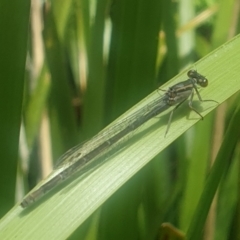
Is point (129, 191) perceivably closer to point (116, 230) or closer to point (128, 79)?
point (116, 230)

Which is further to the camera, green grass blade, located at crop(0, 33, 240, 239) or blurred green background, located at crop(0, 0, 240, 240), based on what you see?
blurred green background, located at crop(0, 0, 240, 240)

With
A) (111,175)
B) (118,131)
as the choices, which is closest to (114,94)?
(118,131)

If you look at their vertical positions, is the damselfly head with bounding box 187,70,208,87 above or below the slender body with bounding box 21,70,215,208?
above

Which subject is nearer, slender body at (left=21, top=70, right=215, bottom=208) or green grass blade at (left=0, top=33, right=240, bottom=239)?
green grass blade at (left=0, top=33, right=240, bottom=239)

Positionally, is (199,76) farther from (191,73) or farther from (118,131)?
(118,131)

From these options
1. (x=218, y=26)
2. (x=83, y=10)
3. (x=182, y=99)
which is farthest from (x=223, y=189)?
(x=83, y=10)

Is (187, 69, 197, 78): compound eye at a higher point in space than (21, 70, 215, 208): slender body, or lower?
higher
